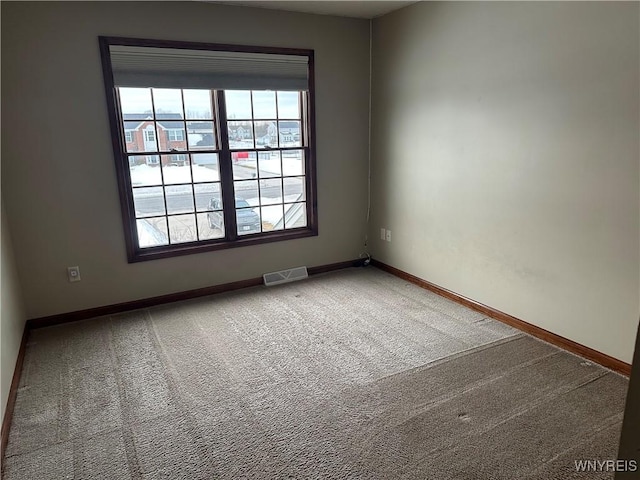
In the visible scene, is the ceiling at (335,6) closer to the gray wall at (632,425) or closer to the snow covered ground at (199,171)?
the snow covered ground at (199,171)

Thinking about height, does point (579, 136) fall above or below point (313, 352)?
above

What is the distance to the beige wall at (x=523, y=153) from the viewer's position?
2307 mm

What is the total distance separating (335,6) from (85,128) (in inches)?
86.3

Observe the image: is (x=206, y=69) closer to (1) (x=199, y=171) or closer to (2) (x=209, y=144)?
(2) (x=209, y=144)

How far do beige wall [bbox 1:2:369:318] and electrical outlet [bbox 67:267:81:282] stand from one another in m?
0.04

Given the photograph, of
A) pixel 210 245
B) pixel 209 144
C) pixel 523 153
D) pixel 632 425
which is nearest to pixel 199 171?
pixel 209 144

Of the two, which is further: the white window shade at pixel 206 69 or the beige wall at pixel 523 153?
the white window shade at pixel 206 69

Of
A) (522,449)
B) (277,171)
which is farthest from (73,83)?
(522,449)

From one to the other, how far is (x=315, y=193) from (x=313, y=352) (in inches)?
69.6

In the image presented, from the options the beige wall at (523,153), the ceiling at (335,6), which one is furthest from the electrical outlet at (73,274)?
the beige wall at (523,153)

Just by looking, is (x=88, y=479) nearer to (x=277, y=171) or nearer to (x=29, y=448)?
(x=29, y=448)

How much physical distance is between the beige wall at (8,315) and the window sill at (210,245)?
0.79 metres

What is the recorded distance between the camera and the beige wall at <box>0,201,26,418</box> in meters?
2.22

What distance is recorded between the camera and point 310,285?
3.96 metres
